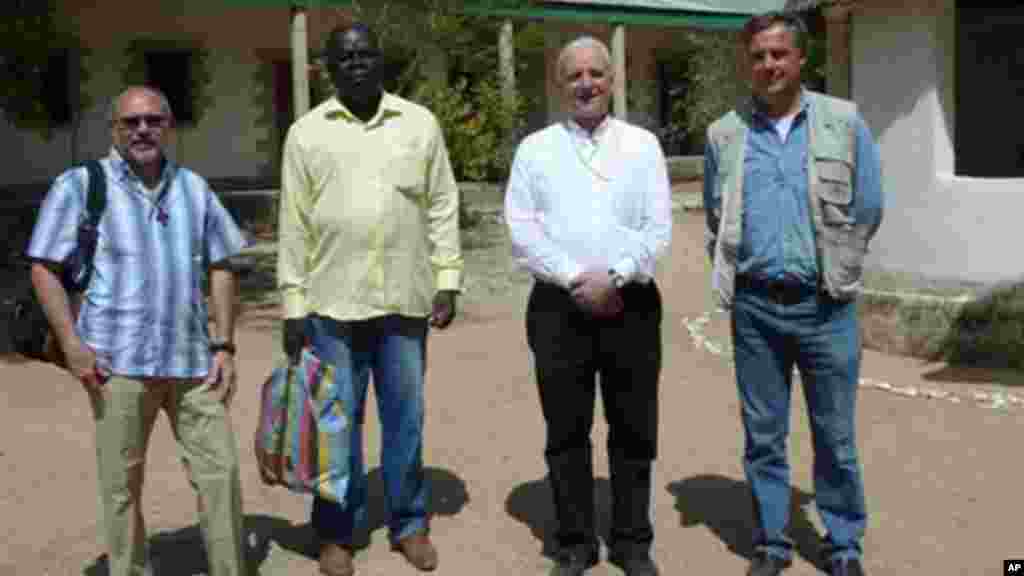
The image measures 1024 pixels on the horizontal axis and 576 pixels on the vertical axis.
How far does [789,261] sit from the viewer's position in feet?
13.6

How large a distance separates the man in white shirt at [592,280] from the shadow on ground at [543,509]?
1.53ft

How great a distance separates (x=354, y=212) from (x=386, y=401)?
2.37ft

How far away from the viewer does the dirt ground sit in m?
4.62

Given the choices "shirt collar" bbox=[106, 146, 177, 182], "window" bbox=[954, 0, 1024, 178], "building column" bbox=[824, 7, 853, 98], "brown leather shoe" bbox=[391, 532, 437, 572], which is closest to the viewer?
"shirt collar" bbox=[106, 146, 177, 182]

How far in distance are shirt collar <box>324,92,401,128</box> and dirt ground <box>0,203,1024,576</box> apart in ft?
5.49

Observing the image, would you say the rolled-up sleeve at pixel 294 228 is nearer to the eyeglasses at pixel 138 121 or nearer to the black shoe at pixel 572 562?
the eyeglasses at pixel 138 121

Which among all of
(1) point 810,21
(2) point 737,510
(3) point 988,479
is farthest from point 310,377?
(1) point 810,21

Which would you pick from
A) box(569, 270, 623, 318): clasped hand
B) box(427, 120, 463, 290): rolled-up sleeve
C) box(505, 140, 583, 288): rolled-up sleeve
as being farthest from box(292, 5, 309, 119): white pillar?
box(569, 270, 623, 318): clasped hand

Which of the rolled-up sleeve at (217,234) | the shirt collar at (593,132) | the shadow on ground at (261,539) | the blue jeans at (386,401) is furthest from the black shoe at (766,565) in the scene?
the rolled-up sleeve at (217,234)

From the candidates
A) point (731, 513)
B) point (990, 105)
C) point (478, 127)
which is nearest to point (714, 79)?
point (478, 127)

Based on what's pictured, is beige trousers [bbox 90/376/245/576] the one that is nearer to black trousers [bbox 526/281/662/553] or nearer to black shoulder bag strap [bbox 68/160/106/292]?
black shoulder bag strap [bbox 68/160/106/292]

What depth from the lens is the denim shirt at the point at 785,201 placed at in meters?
4.14

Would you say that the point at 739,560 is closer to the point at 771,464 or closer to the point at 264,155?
the point at 771,464

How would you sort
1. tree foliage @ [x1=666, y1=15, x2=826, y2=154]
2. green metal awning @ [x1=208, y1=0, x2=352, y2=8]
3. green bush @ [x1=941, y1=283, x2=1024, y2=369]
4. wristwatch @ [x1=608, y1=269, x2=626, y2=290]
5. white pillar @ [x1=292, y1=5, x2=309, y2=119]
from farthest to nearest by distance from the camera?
tree foliage @ [x1=666, y1=15, x2=826, y2=154] → green metal awning @ [x1=208, y1=0, x2=352, y2=8] → white pillar @ [x1=292, y1=5, x2=309, y2=119] → green bush @ [x1=941, y1=283, x2=1024, y2=369] → wristwatch @ [x1=608, y1=269, x2=626, y2=290]
